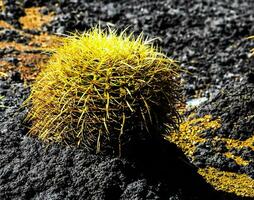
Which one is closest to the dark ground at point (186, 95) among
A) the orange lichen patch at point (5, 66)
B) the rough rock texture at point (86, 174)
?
the rough rock texture at point (86, 174)

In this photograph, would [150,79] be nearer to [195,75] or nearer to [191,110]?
[191,110]

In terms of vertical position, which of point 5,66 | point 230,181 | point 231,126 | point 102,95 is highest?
point 102,95

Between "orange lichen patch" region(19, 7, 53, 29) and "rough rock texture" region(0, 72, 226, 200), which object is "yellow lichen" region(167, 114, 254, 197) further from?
"orange lichen patch" region(19, 7, 53, 29)

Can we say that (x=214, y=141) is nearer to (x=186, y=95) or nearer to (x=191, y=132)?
(x=191, y=132)

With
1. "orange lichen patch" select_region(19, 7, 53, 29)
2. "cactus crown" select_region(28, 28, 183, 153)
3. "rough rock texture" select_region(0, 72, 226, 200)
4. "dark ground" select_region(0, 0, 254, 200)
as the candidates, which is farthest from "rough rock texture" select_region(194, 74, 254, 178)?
"orange lichen patch" select_region(19, 7, 53, 29)

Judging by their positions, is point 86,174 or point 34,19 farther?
point 34,19

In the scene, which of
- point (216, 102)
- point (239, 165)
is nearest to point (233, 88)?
point (216, 102)

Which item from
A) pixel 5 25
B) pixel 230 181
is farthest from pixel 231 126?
pixel 5 25
